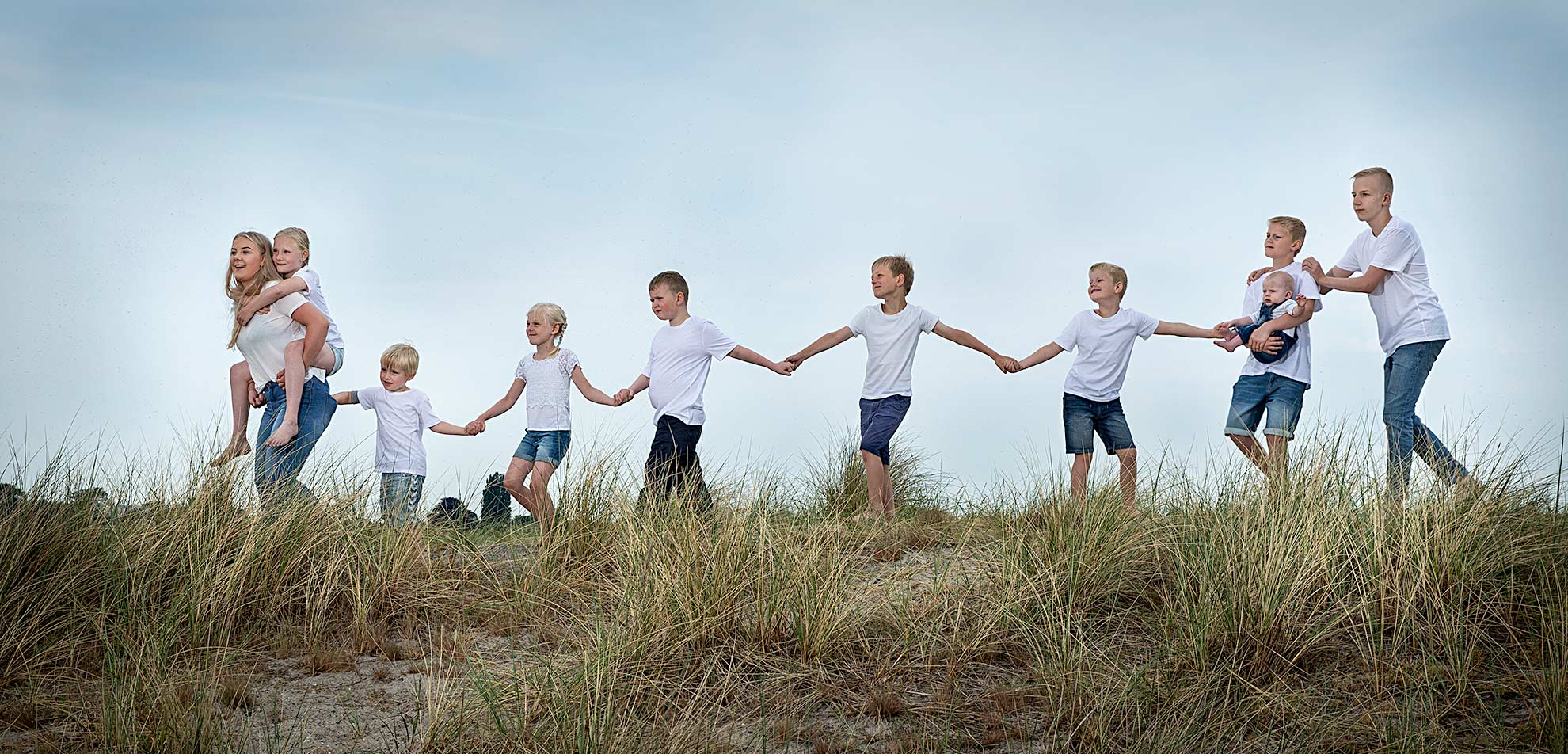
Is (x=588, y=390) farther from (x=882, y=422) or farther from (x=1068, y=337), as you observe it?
(x=1068, y=337)

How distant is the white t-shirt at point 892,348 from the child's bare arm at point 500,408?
8.89 feet

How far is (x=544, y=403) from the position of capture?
28.4 ft

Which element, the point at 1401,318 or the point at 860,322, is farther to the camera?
the point at 860,322

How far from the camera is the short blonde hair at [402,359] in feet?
29.5

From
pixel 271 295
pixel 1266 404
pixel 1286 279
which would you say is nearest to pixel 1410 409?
pixel 1266 404

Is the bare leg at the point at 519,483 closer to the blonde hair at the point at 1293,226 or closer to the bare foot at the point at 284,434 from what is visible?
the bare foot at the point at 284,434

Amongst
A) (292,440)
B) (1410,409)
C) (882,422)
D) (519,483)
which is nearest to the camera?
(292,440)

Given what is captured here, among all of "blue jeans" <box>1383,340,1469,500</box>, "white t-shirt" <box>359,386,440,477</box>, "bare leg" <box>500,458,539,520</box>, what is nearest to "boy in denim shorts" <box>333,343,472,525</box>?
"white t-shirt" <box>359,386,440,477</box>

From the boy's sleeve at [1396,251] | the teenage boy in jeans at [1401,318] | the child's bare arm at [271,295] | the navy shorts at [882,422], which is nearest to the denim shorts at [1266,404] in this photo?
the teenage boy in jeans at [1401,318]

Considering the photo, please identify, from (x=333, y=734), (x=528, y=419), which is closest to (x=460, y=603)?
(x=333, y=734)

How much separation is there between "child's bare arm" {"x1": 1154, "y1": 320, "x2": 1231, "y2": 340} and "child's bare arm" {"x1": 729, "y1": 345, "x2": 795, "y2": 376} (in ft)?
9.38

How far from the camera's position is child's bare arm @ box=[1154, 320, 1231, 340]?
8.77 meters

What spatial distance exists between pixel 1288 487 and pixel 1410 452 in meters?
1.46

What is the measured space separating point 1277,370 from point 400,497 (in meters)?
6.04
